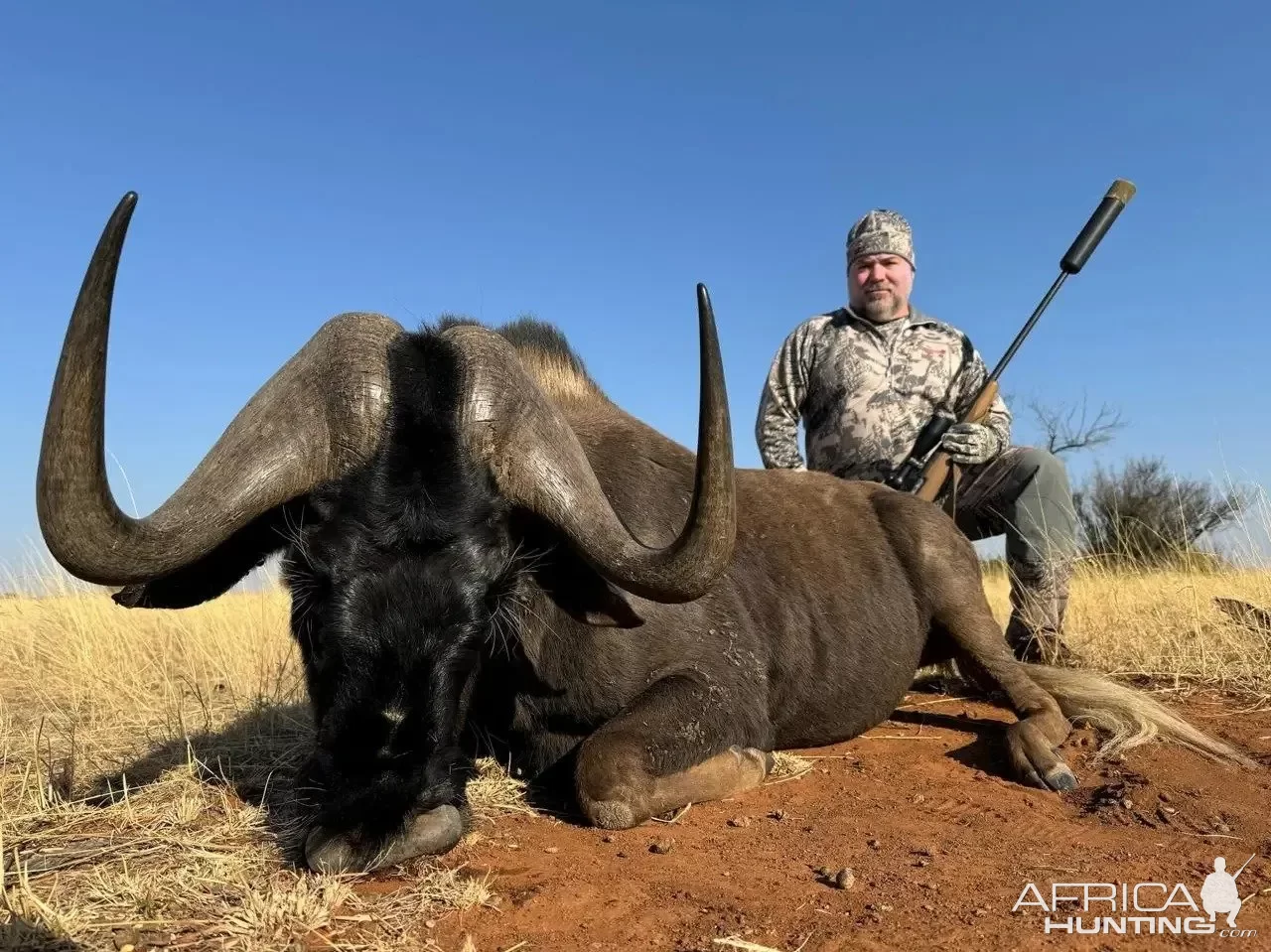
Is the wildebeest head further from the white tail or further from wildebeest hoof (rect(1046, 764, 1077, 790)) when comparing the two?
the white tail

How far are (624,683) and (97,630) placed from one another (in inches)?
235

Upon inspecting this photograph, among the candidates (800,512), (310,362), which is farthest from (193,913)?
(800,512)

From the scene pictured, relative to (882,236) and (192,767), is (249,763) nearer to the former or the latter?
(192,767)

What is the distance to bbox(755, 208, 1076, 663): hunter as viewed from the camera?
20.9ft

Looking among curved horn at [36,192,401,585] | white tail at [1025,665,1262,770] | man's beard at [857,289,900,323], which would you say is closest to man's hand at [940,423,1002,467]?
man's beard at [857,289,900,323]

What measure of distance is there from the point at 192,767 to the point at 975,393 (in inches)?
234

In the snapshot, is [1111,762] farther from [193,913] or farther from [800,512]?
[193,913]

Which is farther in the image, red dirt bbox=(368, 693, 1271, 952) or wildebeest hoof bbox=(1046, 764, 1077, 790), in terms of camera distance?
wildebeest hoof bbox=(1046, 764, 1077, 790)

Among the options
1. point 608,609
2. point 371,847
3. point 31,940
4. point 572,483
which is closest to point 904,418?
point 608,609

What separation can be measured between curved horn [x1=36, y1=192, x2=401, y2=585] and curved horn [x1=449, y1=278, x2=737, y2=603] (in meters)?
0.33

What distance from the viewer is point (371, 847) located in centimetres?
254

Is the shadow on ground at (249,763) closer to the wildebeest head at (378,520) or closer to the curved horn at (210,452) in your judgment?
the wildebeest head at (378,520)

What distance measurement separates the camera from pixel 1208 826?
3137mm

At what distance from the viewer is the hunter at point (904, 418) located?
6359mm
